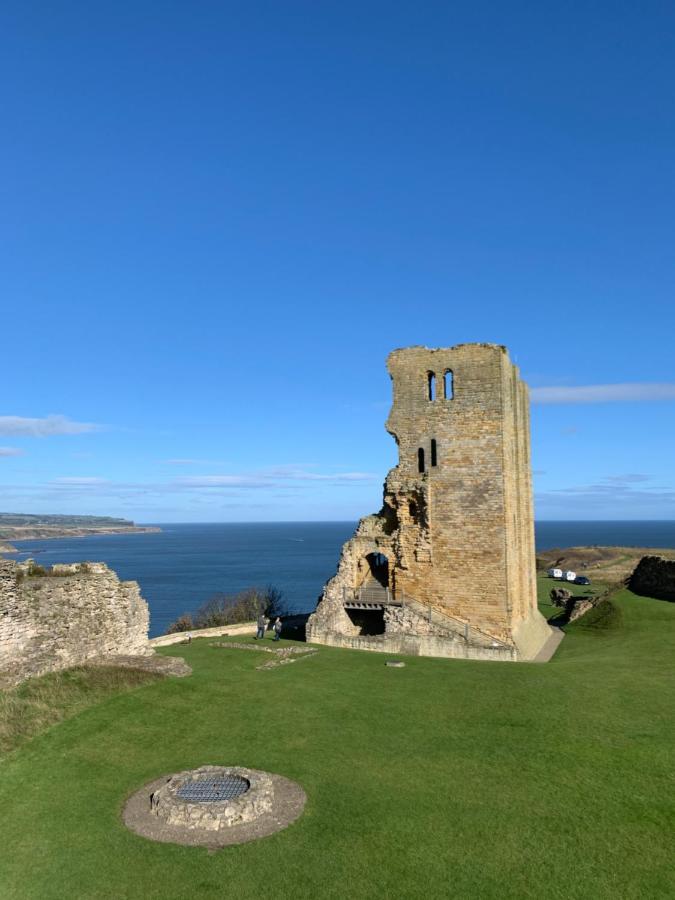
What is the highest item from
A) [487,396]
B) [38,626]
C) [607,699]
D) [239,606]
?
[487,396]

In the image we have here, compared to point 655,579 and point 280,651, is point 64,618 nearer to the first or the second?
point 280,651

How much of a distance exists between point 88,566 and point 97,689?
375cm

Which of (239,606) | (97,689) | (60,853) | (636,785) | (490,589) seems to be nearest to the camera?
(60,853)

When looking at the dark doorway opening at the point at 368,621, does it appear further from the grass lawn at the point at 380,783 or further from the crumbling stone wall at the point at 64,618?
the crumbling stone wall at the point at 64,618

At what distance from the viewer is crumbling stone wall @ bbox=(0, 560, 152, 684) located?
1384 centimetres

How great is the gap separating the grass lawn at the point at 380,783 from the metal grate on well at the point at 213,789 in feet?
2.96

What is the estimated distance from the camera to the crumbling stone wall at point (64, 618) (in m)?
13.8

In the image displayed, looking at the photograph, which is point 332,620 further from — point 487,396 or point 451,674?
point 487,396

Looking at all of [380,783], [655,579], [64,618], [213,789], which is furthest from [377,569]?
[213,789]

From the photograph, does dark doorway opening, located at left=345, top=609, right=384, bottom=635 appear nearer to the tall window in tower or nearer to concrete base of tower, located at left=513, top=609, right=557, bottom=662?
concrete base of tower, located at left=513, top=609, right=557, bottom=662

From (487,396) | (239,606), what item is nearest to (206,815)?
(487,396)

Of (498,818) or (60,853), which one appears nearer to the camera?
(60,853)

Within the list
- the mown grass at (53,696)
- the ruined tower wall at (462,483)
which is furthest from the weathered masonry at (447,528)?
the mown grass at (53,696)

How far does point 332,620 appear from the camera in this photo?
23938 millimetres
